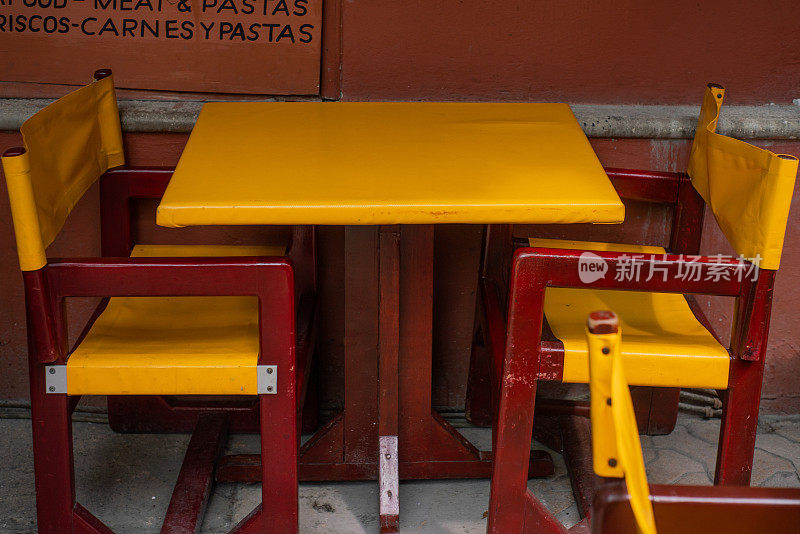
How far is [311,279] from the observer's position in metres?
2.59

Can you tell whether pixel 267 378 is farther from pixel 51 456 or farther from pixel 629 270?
pixel 629 270

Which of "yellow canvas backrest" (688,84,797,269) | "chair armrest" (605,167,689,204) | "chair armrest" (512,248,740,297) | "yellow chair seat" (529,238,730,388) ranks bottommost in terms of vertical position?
"yellow chair seat" (529,238,730,388)

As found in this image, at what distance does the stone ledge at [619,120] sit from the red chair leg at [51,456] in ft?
2.81

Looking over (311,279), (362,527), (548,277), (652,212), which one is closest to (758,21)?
(652,212)

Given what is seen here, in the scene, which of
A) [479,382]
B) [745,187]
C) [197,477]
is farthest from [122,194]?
[745,187]

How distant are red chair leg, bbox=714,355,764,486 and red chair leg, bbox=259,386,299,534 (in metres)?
0.94

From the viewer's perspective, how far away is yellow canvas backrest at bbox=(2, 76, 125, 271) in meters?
1.82

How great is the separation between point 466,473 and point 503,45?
1191 mm

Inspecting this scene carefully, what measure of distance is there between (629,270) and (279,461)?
85cm

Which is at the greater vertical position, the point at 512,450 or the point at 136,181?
the point at 136,181

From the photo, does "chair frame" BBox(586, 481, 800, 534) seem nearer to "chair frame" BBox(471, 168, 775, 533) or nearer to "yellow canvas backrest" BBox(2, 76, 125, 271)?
"chair frame" BBox(471, 168, 775, 533)

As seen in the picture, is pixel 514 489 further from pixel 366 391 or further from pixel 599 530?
pixel 599 530

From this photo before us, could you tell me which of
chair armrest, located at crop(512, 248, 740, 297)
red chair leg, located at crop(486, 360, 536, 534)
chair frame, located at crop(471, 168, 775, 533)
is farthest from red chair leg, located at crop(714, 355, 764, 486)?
red chair leg, located at crop(486, 360, 536, 534)

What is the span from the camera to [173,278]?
1.87 metres
